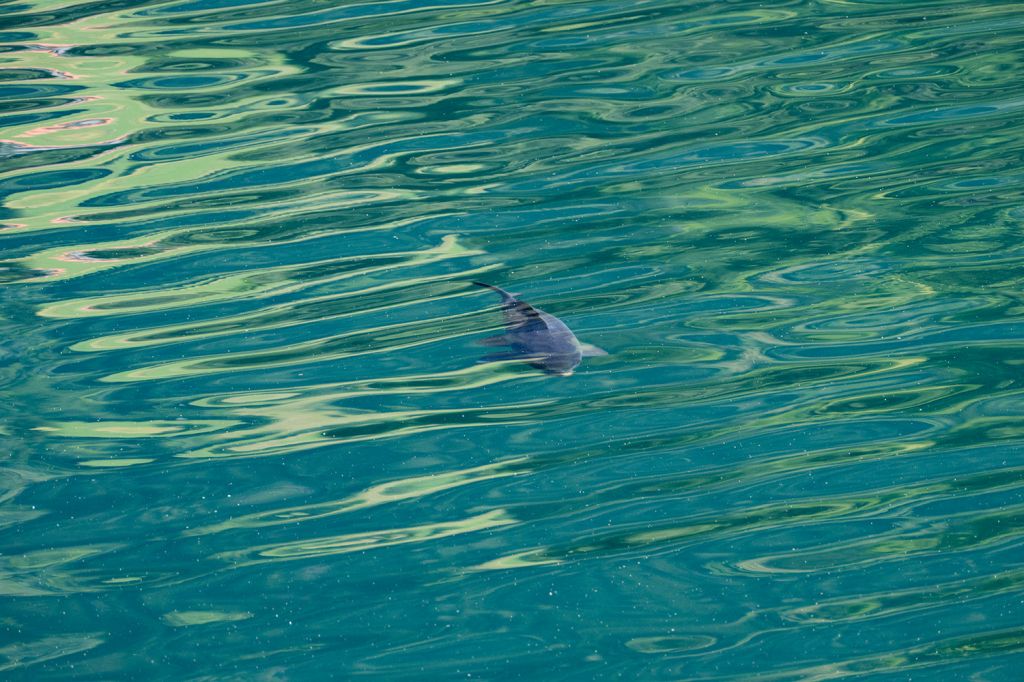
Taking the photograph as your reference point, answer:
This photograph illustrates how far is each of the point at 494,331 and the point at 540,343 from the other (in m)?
0.25

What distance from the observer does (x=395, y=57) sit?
579 cm

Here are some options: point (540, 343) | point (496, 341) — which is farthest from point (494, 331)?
point (540, 343)

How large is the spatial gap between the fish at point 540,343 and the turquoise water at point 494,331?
0.06 metres

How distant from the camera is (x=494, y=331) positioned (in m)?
4.09

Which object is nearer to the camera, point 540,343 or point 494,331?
point 540,343

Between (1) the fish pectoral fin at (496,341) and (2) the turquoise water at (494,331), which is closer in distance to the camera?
(2) the turquoise water at (494,331)

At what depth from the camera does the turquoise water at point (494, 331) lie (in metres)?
Answer: 3.26

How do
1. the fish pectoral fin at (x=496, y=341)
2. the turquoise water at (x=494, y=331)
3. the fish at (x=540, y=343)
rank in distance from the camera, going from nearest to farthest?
the turquoise water at (x=494, y=331) → the fish at (x=540, y=343) → the fish pectoral fin at (x=496, y=341)

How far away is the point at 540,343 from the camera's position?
3918mm

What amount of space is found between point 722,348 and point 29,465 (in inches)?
104

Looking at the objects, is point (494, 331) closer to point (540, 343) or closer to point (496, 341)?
point (496, 341)

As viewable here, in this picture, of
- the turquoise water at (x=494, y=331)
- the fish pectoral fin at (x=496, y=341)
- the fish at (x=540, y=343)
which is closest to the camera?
the turquoise water at (x=494, y=331)

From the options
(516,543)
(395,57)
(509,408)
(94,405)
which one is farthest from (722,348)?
(395,57)

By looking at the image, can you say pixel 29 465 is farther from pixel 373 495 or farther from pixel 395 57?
pixel 395 57
